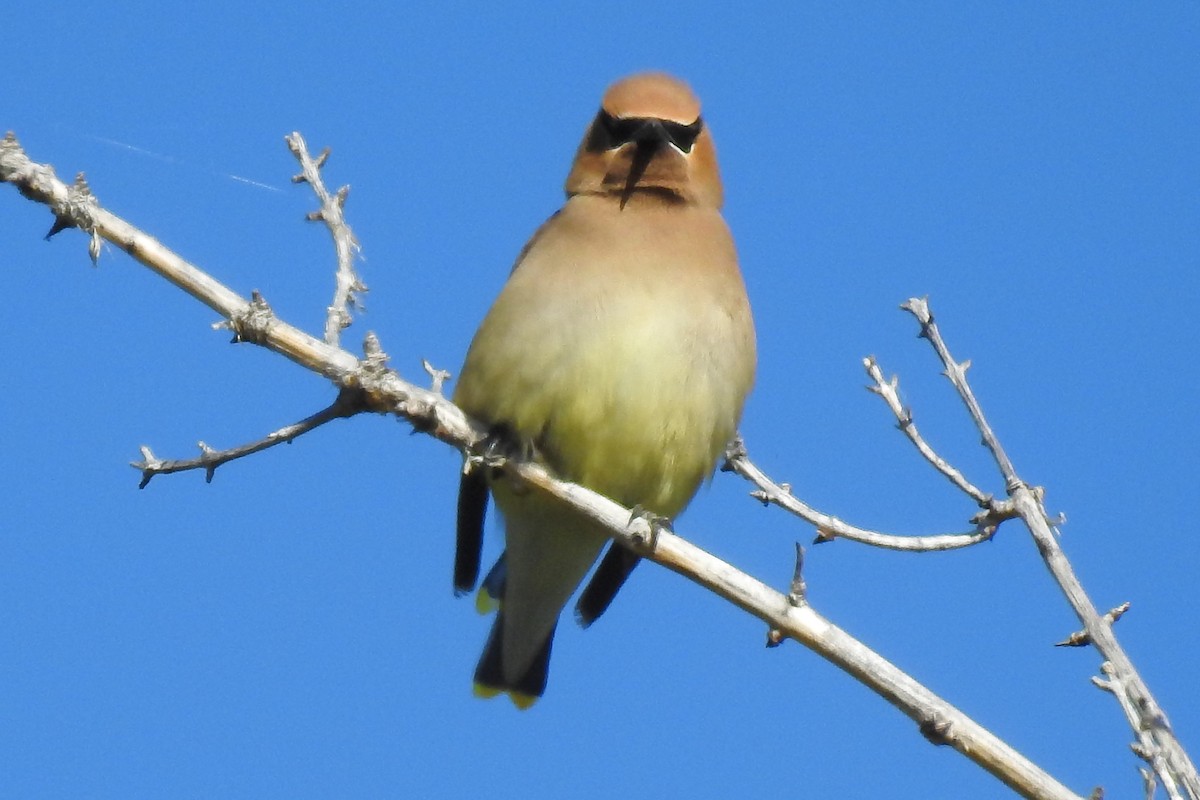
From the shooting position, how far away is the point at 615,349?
470cm

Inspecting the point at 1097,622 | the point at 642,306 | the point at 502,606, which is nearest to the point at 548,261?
the point at 642,306

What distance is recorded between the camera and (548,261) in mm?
4941

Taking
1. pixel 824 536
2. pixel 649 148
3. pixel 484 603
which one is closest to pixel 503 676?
pixel 484 603

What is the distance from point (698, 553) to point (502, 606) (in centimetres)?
193

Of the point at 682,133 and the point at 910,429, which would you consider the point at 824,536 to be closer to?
the point at 910,429

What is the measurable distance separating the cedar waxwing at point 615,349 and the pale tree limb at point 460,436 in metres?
0.47

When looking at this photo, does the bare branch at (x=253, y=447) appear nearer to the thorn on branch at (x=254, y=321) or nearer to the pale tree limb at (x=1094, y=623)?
the thorn on branch at (x=254, y=321)

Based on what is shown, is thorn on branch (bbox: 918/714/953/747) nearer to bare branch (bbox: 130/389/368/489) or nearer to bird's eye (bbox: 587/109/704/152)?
bare branch (bbox: 130/389/368/489)

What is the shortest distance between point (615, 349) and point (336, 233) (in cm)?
83

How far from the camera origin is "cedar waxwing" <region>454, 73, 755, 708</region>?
471 centimetres

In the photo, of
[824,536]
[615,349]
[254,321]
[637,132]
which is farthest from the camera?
[637,132]

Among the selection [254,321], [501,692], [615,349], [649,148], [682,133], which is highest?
[682,133]

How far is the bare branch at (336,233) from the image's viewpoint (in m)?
4.04

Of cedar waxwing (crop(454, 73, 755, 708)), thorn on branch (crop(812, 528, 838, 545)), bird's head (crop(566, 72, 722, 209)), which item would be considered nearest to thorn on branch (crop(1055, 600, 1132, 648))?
thorn on branch (crop(812, 528, 838, 545))
